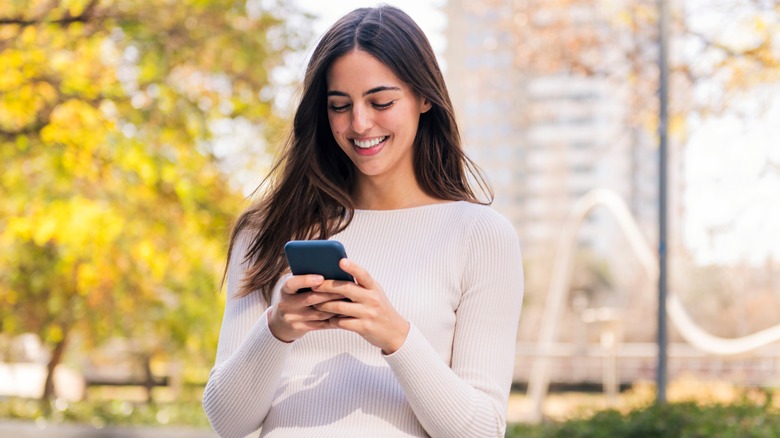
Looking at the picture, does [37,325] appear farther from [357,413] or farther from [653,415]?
[357,413]

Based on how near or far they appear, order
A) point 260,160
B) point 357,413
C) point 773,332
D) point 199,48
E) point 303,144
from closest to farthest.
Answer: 1. point 357,413
2. point 303,144
3. point 199,48
4. point 260,160
5. point 773,332

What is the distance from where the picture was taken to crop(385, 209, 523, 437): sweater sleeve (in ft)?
6.27

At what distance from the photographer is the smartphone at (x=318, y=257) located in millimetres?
1733

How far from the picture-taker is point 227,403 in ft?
6.93

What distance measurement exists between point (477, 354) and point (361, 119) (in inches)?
21.1

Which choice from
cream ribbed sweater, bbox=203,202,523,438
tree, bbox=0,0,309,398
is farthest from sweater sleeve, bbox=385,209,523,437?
tree, bbox=0,0,309,398

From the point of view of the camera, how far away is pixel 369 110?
7.00 feet

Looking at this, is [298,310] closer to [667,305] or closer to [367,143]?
[367,143]

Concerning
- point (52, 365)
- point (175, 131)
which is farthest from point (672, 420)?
point (52, 365)

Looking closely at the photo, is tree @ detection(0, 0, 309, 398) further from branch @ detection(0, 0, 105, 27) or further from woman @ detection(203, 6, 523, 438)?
woman @ detection(203, 6, 523, 438)

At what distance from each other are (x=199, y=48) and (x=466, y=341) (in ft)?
21.4

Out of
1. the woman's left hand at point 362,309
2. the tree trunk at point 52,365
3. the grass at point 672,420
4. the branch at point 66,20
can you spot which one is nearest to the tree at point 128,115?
the branch at point 66,20

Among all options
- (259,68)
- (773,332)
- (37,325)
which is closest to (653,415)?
(259,68)

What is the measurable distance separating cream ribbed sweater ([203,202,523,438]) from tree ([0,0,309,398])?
564 centimetres
